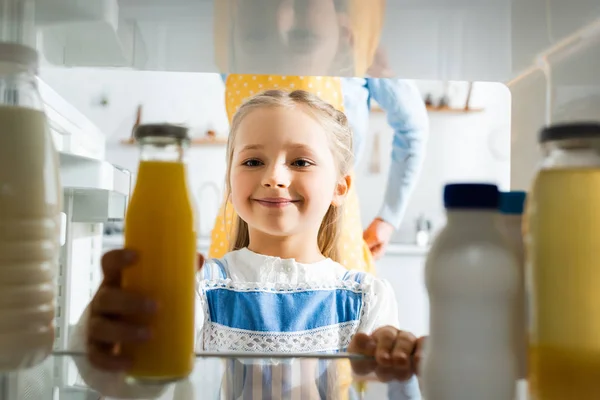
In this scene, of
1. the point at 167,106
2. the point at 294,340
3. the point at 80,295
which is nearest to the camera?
the point at 294,340

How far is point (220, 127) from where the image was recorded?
334 cm

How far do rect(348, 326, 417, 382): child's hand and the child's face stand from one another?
0.59 metres

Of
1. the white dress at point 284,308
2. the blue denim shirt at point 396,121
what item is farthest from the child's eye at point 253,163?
the blue denim shirt at point 396,121

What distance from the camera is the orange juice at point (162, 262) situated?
1.38ft

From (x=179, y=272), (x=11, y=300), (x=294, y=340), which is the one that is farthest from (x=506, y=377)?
(x=294, y=340)

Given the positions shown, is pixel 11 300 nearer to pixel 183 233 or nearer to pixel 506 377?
pixel 183 233

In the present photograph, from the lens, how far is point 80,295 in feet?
4.91

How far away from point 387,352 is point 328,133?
760 mm

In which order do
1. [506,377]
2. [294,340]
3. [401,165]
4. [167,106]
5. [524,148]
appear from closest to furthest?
[506,377] < [524,148] < [294,340] < [401,165] < [167,106]

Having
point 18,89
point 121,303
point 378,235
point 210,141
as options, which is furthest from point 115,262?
point 210,141

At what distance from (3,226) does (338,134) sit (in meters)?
0.93

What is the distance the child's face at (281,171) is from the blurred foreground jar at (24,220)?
69 cm

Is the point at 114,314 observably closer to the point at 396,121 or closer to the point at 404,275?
the point at 396,121

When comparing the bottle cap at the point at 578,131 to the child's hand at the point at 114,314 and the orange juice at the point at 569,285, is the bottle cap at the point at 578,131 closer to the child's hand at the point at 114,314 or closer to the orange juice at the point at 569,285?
the orange juice at the point at 569,285
